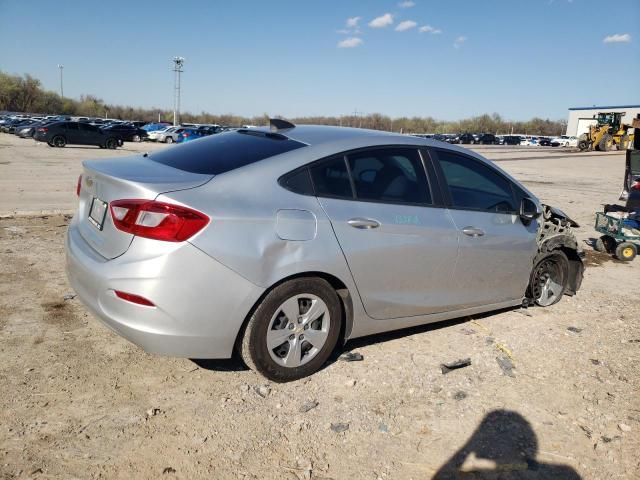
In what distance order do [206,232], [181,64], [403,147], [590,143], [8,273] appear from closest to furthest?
1. [206,232]
2. [403,147]
3. [8,273]
4. [590,143]
5. [181,64]

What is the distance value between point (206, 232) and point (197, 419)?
107 cm

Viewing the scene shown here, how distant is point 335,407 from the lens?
3131 millimetres

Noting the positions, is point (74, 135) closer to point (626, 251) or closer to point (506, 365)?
point (626, 251)

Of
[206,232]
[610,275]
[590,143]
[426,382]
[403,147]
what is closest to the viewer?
[206,232]

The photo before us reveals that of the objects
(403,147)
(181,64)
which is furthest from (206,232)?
(181,64)

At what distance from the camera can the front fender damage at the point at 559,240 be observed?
4.71m

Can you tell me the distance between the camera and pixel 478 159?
4.30m

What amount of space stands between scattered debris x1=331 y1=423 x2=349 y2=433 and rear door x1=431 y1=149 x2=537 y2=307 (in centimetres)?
160

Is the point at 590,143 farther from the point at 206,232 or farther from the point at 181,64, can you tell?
the point at 181,64

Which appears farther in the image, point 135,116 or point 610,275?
point 135,116

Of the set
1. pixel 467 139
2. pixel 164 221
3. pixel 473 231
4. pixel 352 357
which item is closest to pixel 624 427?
pixel 473 231

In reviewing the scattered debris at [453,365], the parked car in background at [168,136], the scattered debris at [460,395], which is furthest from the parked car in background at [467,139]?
the scattered debris at [460,395]

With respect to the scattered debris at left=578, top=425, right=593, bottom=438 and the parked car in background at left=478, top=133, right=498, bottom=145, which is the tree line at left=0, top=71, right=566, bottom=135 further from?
the scattered debris at left=578, top=425, right=593, bottom=438

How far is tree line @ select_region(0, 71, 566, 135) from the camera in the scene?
91.1m
